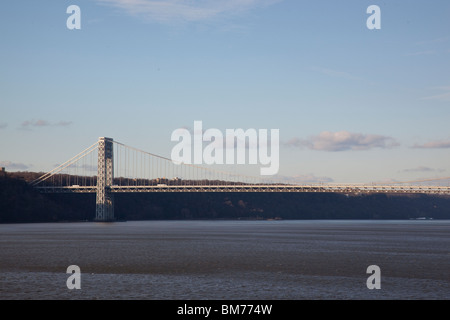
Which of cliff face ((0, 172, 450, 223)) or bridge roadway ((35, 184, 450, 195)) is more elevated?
bridge roadway ((35, 184, 450, 195))

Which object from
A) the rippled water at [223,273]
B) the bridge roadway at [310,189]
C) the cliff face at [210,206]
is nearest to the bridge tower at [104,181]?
the bridge roadway at [310,189]

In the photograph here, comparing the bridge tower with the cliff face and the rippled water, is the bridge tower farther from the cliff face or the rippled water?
the rippled water

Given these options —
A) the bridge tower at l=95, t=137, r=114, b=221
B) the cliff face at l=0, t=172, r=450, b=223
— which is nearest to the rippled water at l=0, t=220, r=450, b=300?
the bridge tower at l=95, t=137, r=114, b=221

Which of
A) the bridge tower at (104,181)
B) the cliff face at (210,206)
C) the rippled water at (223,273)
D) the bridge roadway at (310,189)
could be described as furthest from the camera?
the cliff face at (210,206)

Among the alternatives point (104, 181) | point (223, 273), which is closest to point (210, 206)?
point (104, 181)

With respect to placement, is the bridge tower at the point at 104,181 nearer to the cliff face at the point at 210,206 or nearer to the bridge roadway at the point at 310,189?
the bridge roadway at the point at 310,189
